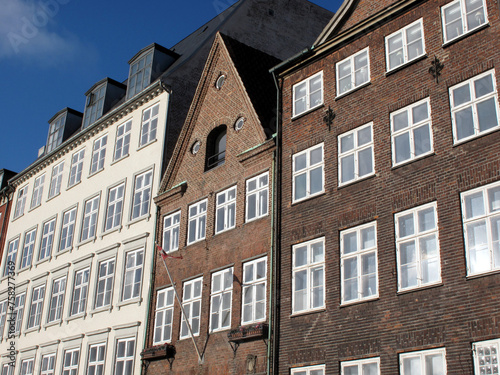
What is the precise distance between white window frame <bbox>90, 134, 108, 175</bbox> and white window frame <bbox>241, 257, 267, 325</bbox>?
45.4 ft

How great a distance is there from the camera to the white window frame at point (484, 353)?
47.4ft

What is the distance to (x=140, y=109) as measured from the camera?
32.3 m

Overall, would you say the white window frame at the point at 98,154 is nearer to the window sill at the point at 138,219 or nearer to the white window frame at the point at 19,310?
the window sill at the point at 138,219

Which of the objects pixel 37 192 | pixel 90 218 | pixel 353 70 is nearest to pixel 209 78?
pixel 353 70

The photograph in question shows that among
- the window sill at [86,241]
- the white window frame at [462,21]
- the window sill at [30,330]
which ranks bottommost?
the window sill at [30,330]

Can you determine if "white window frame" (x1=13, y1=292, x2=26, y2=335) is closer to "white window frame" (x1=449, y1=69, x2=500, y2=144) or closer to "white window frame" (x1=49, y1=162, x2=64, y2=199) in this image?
"white window frame" (x1=49, y1=162, x2=64, y2=199)

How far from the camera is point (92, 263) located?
3175 cm

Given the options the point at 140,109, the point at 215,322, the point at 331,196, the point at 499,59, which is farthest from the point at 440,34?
the point at 140,109

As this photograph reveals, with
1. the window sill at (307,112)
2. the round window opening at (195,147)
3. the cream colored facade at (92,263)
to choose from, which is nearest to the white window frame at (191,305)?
the cream colored facade at (92,263)

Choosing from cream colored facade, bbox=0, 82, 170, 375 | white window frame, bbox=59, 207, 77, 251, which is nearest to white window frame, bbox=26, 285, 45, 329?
cream colored facade, bbox=0, 82, 170, 375

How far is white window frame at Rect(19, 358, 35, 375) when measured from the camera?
3378 cm

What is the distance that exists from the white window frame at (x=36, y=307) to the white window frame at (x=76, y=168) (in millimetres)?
5415

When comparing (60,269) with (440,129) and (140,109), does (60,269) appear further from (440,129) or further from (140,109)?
(440,129)

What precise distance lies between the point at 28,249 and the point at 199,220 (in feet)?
55.3
